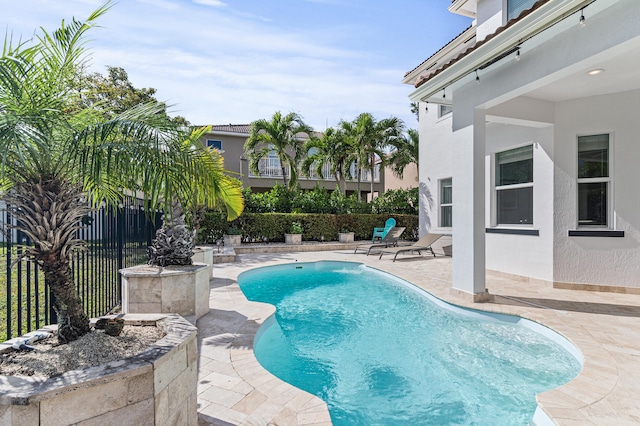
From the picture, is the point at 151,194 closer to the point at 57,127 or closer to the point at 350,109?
the point at 57,127

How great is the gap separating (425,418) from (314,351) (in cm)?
215

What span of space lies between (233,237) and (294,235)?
315 centimetres

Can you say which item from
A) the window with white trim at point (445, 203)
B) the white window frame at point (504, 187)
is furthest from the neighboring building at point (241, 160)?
the white window frame at point (504, 187)

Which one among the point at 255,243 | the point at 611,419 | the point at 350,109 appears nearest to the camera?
the point at 611,419

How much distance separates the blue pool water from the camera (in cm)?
378

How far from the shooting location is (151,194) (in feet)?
8.79

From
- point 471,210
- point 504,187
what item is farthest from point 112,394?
point 504,187

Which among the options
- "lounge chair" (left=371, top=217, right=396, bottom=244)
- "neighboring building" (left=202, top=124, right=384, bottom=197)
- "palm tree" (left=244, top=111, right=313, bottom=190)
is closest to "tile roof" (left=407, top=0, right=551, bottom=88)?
"lounge chair" (left=371, top=217, right=396, bottom=244)

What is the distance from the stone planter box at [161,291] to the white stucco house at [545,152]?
547 centimetres

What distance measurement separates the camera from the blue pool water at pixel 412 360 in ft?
12.4

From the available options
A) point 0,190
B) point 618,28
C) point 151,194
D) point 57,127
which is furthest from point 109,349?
point 618,28

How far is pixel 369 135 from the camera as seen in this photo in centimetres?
2042

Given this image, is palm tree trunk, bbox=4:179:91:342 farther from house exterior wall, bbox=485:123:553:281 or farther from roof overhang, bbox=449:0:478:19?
roof overhang, bbox=449:0:478:19

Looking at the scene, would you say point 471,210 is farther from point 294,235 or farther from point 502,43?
point 294,235
